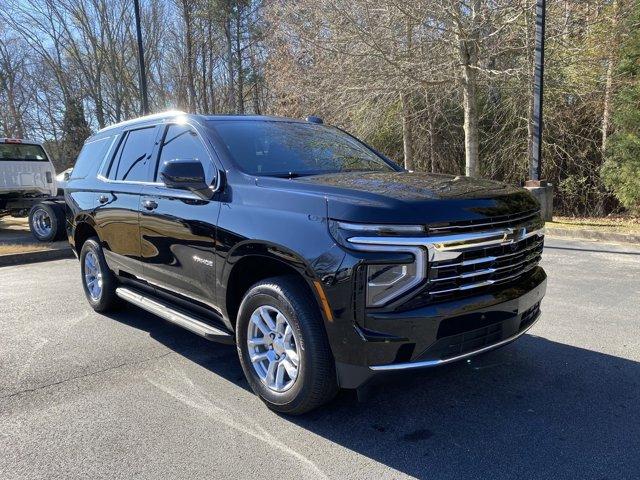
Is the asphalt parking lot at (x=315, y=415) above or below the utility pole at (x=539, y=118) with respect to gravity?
below

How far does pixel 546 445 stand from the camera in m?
2.84

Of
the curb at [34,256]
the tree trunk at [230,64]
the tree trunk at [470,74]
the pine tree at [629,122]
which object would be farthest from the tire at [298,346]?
the tree trunk at [230,64]

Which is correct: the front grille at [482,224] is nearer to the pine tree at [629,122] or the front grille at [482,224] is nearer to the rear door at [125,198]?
the rear door at [125,198]

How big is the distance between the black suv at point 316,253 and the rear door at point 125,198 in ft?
0.13

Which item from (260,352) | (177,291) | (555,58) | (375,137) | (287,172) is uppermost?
(555,58)

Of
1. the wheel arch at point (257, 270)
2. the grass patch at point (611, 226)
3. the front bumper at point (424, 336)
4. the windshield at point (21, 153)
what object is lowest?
the grass patch at point (611, 226)

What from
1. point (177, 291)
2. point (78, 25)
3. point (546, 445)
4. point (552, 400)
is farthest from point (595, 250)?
point (78, 25)

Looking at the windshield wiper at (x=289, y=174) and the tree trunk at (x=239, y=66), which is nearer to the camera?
the windshield wiper at (x=289, y=174)

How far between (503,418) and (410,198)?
1494 mm

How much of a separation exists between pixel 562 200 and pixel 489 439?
14571mm

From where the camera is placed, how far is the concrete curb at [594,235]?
9.52 meters

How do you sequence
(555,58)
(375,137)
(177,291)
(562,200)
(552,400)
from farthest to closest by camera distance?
(375,137)
(562,200)
(555,58)
(177,291)
(552,400)

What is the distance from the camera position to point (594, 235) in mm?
10062

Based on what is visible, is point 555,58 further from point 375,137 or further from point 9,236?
point 9,236
